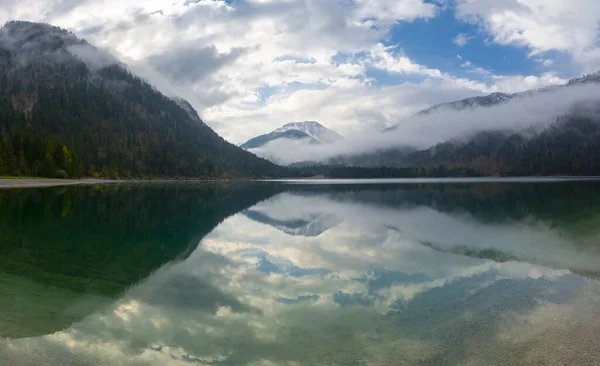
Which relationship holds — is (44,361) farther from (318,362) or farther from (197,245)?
(197,245)

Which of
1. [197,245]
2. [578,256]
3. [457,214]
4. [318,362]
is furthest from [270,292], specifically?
[457,214]

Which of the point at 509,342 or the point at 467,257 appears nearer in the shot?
the point at 509,342

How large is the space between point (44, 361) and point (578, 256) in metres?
25.1

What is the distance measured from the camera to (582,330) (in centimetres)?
1180

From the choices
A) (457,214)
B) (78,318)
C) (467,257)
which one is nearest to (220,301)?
(78,318)

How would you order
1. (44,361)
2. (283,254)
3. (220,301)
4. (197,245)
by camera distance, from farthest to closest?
1. (197,245)
2. (283,254)
3. (220,301)
4. (44,361)

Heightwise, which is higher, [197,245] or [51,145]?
[51,145]

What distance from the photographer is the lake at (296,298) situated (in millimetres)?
10398

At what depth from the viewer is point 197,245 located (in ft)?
88.7

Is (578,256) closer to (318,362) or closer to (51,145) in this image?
(318,362)

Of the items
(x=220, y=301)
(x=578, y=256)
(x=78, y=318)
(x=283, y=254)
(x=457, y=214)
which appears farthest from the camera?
(x=457, y=214)

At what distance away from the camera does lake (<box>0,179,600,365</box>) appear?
10398 mm

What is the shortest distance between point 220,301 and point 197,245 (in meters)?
12.7

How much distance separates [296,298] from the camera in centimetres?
1555
